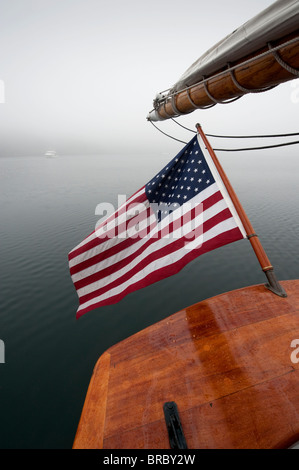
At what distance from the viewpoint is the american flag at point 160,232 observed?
138 inches

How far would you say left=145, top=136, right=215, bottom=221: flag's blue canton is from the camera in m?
3.84

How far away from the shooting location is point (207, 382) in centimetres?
254

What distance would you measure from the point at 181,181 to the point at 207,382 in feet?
11.9

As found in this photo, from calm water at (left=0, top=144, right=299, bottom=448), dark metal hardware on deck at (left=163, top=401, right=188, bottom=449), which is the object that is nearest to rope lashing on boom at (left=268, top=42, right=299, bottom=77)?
dark metal hardware on deck at (left=163, top=401, right=188, bottom=449)

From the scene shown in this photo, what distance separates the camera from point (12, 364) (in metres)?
6.91

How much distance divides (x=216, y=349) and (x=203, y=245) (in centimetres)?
172

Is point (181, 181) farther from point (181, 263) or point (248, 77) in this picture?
point (248, 77)

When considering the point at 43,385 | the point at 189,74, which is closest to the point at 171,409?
the point at 189,74

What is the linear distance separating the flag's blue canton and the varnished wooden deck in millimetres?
2416

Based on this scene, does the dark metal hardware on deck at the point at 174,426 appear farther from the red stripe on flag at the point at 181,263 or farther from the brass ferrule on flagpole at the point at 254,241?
the brass ferrule on flagpole at the point at 254,241

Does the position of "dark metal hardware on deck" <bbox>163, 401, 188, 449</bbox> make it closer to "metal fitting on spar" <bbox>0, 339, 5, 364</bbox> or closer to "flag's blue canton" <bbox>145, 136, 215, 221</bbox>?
"flag's blue canton" <bbox>145, 136, 215, 221</bbox>

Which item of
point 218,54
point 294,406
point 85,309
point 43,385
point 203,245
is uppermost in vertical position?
point 218,54

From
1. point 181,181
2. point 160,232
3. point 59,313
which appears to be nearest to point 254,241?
point 160,232
